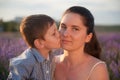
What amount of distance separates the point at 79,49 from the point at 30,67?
58 centimetres

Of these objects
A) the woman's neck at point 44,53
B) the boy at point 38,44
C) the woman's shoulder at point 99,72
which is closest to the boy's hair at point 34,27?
the boy at point 38,44

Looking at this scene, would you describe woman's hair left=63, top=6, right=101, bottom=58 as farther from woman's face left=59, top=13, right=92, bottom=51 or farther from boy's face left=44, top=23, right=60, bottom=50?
boy's face left=44, top=23, right=60, bottom=50

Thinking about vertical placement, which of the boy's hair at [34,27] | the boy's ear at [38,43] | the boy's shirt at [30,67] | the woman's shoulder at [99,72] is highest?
the boy's hair at [34,27]

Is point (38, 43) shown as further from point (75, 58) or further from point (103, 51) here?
point (103, 51)

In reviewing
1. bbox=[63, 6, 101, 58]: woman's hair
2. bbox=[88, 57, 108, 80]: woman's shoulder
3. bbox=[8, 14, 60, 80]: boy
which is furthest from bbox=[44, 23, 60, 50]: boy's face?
bbox=[88, 57, 108, 80]: woman's shoulder

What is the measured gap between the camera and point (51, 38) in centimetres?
387

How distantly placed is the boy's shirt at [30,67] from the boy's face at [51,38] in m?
0.12

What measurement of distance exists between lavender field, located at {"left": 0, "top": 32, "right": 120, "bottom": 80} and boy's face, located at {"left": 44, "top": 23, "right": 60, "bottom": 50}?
0.98 m

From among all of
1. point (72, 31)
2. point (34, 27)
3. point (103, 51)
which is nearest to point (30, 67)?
point (34, 27)

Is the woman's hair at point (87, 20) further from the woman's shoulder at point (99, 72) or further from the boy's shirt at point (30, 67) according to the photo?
the boy's shirt at point (30, 67)

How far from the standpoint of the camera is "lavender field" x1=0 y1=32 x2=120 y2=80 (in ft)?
15.7

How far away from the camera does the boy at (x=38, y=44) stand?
374 centimetres

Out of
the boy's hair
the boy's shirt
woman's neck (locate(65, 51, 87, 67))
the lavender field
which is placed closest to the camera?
Result: the boy's shirt

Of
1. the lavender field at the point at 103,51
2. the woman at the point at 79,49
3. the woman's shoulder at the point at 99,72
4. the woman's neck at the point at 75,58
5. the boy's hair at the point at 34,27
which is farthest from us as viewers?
the lavender field at the point at 103,51
